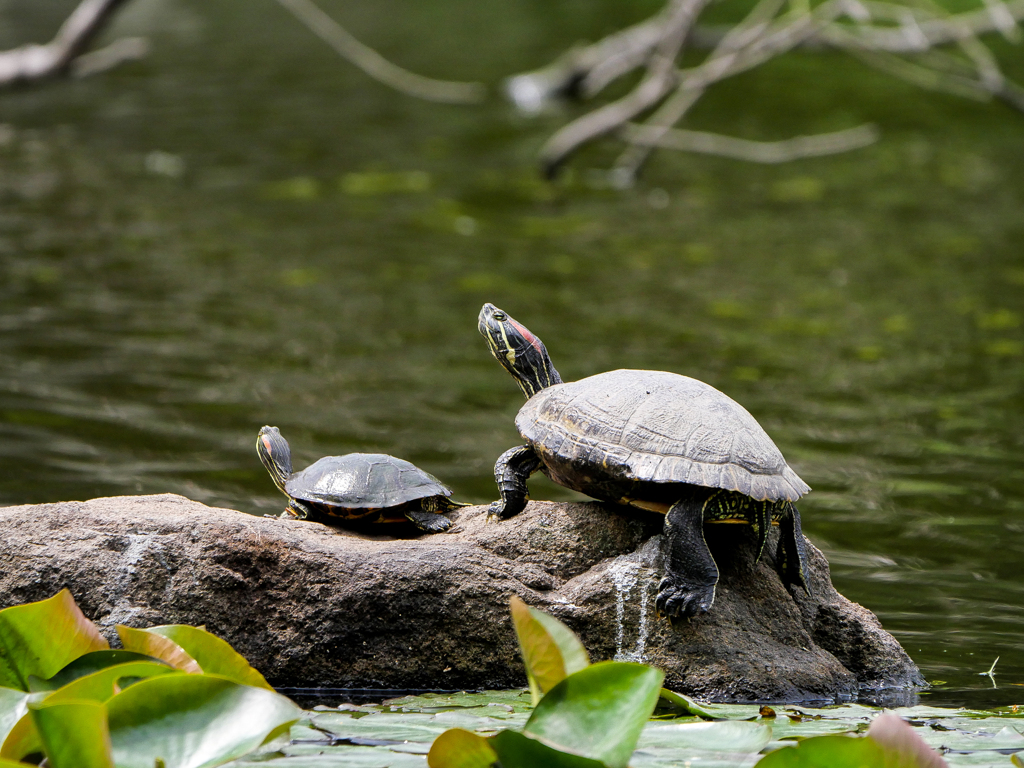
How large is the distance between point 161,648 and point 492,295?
261 inches

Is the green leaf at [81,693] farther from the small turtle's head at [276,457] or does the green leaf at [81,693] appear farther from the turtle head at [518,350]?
the turtle head at [518,350]

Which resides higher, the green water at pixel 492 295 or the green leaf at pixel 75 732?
the green leaf at pixel 75 732

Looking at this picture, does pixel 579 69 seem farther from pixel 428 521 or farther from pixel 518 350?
pixel 428 521

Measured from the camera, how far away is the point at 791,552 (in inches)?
134

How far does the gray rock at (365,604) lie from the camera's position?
126 inches

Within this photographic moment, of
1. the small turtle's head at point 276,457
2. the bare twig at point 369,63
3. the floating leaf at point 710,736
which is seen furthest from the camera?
the bare twig at point 369,63

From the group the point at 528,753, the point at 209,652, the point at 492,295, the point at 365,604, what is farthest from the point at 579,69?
the point at 528,753

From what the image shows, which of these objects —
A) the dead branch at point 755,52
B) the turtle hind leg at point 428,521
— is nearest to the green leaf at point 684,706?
the turtle hind leg at point 428,521

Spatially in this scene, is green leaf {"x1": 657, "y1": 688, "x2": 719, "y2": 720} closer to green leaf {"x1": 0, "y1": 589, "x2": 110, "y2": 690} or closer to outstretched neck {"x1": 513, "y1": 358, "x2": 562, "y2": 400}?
outstretched neck {"x1": 513, "y1": 358, "x2": 562, "y2": 400}

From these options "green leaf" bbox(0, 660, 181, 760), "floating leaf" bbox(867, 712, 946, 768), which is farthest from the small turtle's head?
"floating leaf" bbox(867, 712, 946, 768)

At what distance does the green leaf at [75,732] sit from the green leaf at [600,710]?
2.50 feet

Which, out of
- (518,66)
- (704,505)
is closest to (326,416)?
(704,505)

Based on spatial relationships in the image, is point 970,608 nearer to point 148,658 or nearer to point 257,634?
point 257,634

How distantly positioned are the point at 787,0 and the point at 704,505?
15683 millimetres
